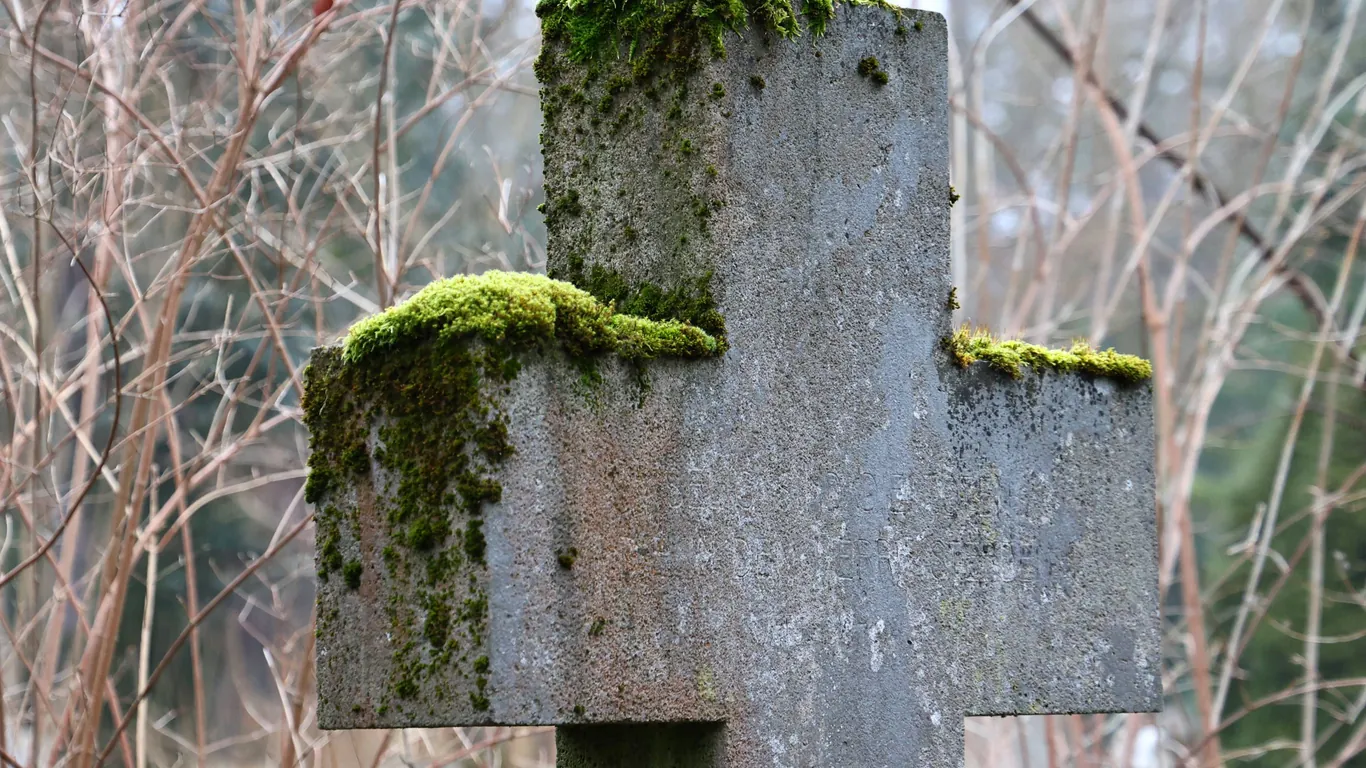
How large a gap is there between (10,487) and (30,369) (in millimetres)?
1016

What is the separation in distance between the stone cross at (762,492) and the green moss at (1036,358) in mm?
27

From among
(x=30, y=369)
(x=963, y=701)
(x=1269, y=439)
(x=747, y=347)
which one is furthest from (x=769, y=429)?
(x=1269, y=439)

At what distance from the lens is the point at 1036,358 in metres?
3.12

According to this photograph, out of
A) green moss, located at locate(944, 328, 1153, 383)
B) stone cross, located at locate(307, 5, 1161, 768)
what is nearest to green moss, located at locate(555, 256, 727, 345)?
stone cross, located at locate(307, 5, 1161, 768)

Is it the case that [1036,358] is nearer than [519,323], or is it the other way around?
[519,323]

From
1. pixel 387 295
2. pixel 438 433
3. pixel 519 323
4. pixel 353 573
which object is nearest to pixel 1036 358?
pixel 519 323

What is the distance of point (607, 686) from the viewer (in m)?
2.42

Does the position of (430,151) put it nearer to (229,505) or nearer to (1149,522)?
(229,505)

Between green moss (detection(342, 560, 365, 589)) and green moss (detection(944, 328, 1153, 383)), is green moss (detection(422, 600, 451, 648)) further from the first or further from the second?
green moss (detection(944, 328, 1153, 383))

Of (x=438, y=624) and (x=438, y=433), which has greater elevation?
(x=438, y=433)

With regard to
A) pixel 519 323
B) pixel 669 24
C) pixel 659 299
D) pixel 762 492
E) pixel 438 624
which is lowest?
pixel 438 624

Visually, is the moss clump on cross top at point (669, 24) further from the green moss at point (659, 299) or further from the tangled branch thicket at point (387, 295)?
the tangled branch thicket at point (387, 295)

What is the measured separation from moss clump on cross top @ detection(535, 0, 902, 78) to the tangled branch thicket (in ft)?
4.72

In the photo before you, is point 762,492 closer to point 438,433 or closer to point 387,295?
point 438,433
